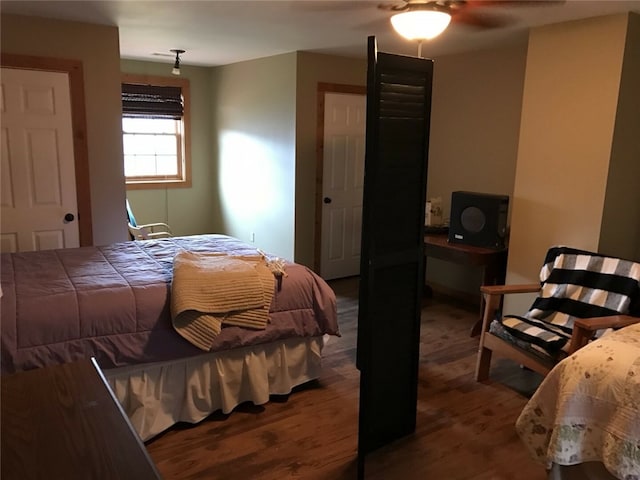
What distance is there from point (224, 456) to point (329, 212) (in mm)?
3245

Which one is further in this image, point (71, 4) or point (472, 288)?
point (472, 288)

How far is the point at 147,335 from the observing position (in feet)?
8.47

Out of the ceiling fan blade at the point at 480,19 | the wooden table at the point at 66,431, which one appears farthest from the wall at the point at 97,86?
the wooden table at the point at 66,431

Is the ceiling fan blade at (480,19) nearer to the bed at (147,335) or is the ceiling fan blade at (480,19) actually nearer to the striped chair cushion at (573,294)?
the striped chair cushion at (573,294)

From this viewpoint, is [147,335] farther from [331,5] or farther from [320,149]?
[320,149]

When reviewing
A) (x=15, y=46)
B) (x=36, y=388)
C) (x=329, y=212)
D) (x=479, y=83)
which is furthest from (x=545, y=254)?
(x=15, y=46)

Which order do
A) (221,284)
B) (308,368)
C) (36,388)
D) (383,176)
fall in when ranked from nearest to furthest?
(36,388)
(383,176)
(221,284)
(308,368)

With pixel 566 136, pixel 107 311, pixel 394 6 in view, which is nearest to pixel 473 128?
pixel 566 136

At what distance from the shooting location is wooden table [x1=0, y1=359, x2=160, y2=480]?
1.00 metres

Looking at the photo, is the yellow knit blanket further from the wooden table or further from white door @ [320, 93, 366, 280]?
white door @ [320, 93, 366, 280]

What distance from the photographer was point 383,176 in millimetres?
2248

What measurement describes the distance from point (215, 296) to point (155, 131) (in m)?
4.10

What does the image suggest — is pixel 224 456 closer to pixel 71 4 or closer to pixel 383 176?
pixel 383 176

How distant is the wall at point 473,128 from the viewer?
4453 mm
